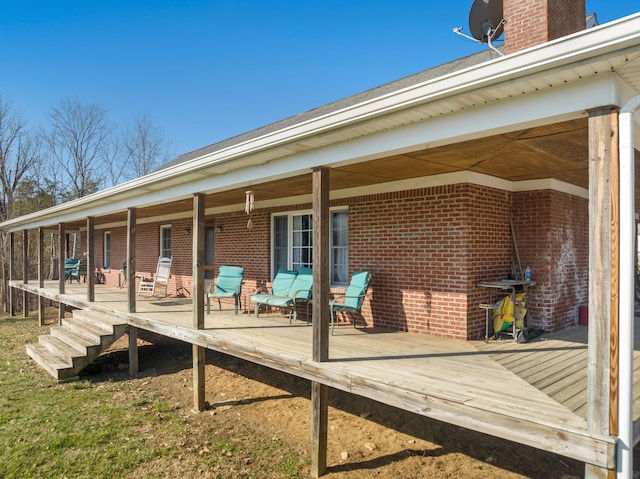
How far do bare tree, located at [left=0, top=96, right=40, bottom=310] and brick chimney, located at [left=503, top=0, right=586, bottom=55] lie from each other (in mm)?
21304

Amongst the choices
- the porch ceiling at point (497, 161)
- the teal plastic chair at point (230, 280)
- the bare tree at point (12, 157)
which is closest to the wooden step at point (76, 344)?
the teal plastic chair at point (230, 280)

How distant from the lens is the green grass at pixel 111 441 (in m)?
4.28

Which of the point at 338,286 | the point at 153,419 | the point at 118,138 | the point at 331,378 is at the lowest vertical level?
the point at 153,419

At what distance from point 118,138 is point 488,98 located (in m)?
29.5

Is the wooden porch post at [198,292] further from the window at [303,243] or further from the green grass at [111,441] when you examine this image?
the window at [303,243]

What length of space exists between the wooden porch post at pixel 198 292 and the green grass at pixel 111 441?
1.14 feet

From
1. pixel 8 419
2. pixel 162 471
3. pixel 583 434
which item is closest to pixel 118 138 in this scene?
pixel 8 419

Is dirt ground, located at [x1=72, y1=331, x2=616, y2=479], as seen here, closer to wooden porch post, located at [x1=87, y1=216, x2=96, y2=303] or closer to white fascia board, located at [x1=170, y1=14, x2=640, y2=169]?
wooden porch post, located at [x1=87, y1=216, x2=96, y2=303]

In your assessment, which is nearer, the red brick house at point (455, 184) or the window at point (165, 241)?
the red brick house at point (455, 184)

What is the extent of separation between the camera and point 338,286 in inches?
275

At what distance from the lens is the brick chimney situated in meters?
5.48

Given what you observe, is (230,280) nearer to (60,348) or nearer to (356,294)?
(356,294)

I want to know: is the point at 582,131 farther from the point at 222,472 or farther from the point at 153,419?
the point at 153,419

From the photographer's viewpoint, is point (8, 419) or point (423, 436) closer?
point (423, 436)
